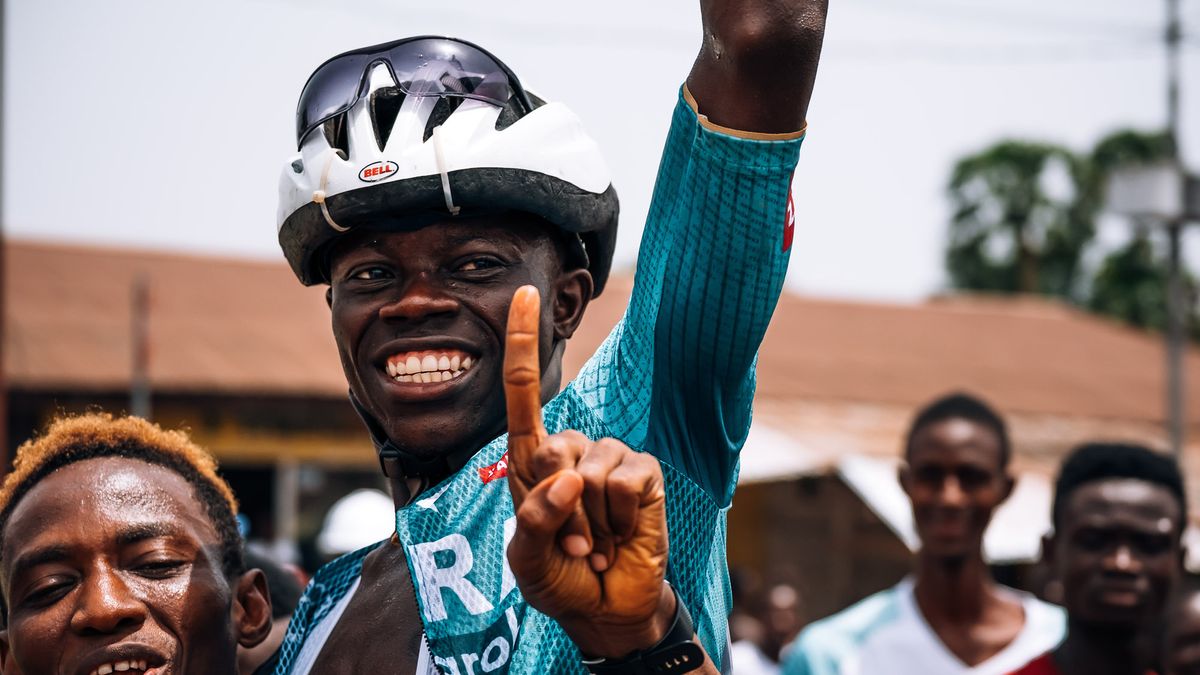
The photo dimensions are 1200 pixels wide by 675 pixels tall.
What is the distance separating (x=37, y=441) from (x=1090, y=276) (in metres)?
43.3

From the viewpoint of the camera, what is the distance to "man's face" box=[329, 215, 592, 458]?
233 centimetres

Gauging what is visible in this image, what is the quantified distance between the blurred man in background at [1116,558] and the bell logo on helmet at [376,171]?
10.1 feet

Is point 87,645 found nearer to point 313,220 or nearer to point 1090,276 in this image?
point 313,220

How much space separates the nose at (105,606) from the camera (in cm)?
262

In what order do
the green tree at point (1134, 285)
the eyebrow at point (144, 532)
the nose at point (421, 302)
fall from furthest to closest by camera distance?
the green tree at point (1134, 285) → the eyebrow at point (144, 532) → the nose at point (421, 302)

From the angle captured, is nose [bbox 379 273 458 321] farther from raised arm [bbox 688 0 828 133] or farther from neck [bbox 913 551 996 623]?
neck [bbox 913 551 996 623]

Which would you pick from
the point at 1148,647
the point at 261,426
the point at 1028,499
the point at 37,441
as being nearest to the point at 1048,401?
the point at 1028,499

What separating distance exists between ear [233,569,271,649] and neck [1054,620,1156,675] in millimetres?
2691

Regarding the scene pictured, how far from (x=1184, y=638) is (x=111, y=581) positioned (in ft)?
10.0

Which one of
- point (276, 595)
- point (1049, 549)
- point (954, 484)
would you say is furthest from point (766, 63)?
point (954, 484)

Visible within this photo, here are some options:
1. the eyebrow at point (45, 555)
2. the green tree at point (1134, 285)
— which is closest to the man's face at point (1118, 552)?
the eyebrow at point (45, 555)

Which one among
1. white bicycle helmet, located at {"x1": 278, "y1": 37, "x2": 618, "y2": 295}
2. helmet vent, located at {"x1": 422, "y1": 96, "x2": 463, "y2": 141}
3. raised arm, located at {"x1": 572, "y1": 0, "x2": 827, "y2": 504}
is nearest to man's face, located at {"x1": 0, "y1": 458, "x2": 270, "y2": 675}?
white bicycle helmet, located at {"x1": 278, "y1": 37, "x2": 618, "y2": 295}

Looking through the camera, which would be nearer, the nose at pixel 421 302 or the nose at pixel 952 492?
the nose at pixel 421 302

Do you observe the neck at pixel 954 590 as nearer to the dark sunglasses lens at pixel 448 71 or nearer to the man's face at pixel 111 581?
the man's face at pixel 111 581
